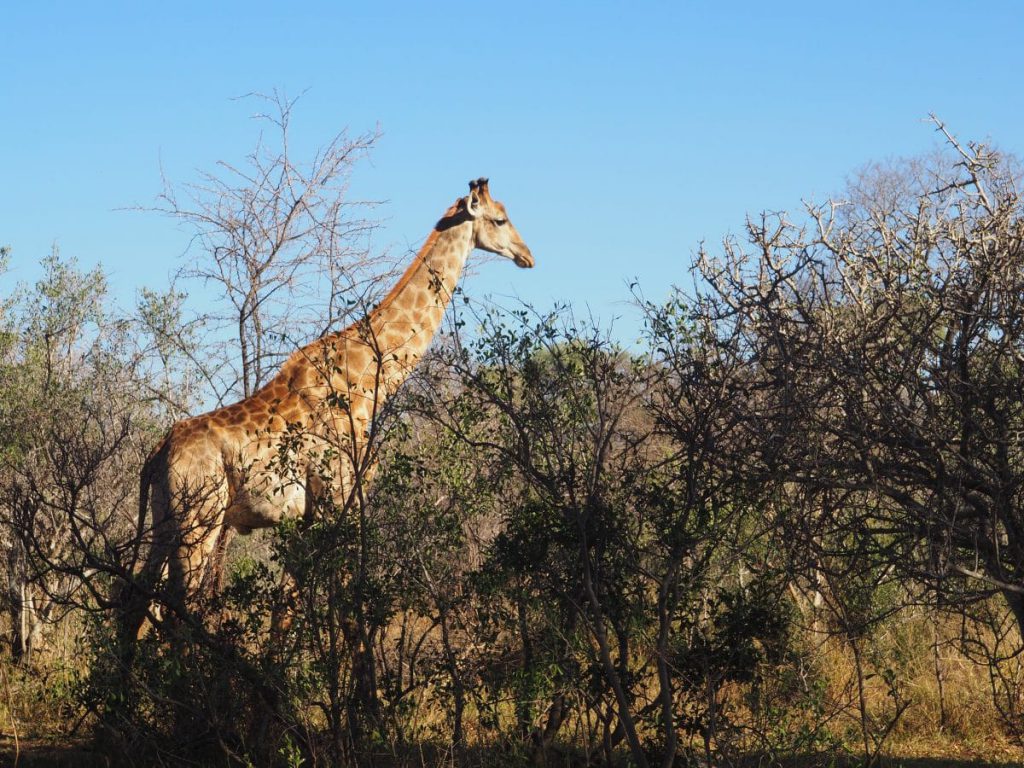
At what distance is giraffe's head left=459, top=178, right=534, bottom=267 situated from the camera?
31.2 feet

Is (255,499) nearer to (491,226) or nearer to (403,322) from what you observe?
(403,322)

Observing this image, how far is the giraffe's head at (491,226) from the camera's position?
9.52 meters

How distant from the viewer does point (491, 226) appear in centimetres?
962

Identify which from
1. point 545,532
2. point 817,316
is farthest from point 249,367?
point 817,316

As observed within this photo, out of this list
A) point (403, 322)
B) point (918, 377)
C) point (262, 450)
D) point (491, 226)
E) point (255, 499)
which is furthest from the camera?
point (491, 226)

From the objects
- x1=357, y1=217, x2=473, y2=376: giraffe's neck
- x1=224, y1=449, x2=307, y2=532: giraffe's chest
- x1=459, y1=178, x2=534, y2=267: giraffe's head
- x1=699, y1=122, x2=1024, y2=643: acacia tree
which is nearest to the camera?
x1=699, y1=122, x2=1024, y2=643: acacia tree

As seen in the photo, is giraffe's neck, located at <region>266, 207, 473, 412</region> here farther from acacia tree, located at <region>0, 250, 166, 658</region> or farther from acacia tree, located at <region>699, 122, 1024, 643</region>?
acacia tree, located at <region>699, 122, 1024, 643</region>

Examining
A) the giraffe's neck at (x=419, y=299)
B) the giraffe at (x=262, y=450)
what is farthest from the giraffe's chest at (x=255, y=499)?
the giraffe's neck at (x=419, y=299)

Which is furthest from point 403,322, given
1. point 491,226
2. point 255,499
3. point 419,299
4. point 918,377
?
point 918,377

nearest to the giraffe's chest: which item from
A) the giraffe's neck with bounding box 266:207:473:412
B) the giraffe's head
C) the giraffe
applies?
the giraffe

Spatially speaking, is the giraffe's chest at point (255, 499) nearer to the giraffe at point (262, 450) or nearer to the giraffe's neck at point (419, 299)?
the giraffe at point (262, 450)

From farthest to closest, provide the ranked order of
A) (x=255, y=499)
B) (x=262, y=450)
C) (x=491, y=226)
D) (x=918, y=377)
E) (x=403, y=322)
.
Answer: (x=491, y=226), (x=403, y=322), (x=262, y=450), (x=255, y=499), (x=918, y=377)

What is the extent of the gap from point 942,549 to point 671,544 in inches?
39.7

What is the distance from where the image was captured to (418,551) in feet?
18.4
